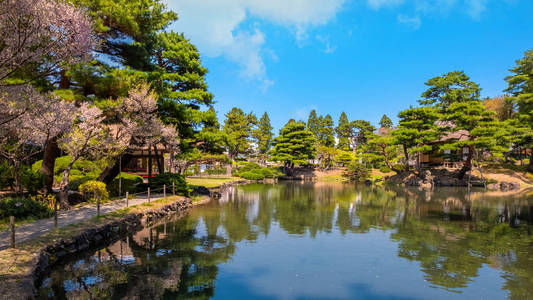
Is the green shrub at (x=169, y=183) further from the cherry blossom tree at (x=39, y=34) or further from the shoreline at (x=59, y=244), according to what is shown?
the cherry blossom tree at (x=39, y=34)

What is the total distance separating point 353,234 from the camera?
13250 mm

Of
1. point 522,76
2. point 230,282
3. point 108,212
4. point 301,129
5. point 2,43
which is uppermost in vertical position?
point 522,76

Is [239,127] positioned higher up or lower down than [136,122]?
higher up

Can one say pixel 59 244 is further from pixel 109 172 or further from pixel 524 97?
pixel 524 97

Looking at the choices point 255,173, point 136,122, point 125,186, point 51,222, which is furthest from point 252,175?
point 51,222

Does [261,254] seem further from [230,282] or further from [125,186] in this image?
[125,186]

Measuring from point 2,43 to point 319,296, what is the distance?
985 cm

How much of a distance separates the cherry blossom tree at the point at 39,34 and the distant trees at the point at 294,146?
4755 centimetres

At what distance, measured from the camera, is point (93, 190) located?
16.8 meters

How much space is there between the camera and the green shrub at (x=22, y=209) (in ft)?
38.6

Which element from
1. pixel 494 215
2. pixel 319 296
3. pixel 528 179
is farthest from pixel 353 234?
pixel 528 179

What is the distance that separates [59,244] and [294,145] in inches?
1871

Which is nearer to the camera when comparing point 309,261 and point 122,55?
point 309,261

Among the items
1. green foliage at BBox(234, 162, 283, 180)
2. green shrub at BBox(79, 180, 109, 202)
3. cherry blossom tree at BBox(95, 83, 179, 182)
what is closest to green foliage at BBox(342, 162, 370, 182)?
green foliage at BBox(234, 162, 283, 180)
